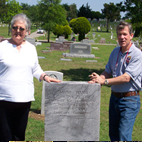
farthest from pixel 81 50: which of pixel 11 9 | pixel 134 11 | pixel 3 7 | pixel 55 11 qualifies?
pixel 3 7

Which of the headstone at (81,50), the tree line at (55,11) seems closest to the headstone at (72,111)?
the tree line at (55,11)

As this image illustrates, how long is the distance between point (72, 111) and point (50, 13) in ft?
91.5

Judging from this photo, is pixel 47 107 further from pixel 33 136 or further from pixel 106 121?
pixel 106 121

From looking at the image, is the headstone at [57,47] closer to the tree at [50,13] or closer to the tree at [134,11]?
the tree at [50,13]

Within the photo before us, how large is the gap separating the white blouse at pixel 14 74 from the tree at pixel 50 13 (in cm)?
2758

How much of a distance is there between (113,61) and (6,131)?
5.48 feet

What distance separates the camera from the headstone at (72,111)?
3014 millimetres

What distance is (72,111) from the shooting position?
3094 millimetres

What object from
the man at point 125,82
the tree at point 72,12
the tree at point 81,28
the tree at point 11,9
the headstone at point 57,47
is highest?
the tree at point 72,12

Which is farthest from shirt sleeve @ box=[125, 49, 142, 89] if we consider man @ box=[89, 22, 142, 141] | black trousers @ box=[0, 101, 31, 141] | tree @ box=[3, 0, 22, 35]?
tree @ box=[3, 0, 22, 35]

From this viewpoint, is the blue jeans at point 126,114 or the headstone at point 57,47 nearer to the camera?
the blue jeans at point 126,114

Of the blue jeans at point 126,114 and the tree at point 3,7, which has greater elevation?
the tree at point 3,7

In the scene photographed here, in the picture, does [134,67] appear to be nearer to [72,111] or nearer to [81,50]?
[72,111]

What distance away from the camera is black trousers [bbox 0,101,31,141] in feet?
9.14
